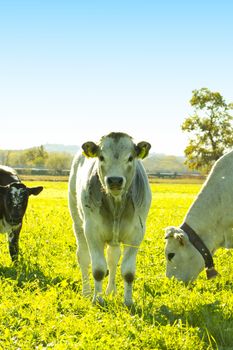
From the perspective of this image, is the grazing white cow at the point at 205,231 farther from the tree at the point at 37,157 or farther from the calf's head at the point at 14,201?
the tree at the point at 37,157

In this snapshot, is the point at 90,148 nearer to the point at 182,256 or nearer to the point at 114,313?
A: the point at 114,313

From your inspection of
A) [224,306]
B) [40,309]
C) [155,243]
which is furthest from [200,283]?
[155,243]

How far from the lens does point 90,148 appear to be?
6871 mm

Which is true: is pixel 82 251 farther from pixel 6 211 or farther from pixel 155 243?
pixel 155 243

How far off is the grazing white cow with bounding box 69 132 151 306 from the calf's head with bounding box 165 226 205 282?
861mm

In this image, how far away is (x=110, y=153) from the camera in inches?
259

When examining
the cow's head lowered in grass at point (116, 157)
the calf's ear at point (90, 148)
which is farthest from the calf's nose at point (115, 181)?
the calf's ear at point (90, 148)

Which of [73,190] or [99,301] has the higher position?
[73,190]

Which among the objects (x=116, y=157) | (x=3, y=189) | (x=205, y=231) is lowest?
(x=205, y=231)

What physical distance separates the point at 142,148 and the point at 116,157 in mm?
472

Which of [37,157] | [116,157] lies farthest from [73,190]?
[37,157]

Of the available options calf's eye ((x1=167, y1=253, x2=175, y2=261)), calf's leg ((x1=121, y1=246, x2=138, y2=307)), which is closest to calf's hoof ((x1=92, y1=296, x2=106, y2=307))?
calf's leg ((x1=121, y1=246, x2=138, y2=307))

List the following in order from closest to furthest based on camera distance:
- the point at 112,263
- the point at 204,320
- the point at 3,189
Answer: the point at 204,320 < the point at 112,263 < the point at 3,189

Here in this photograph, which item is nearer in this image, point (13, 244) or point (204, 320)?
point (204, 320)
